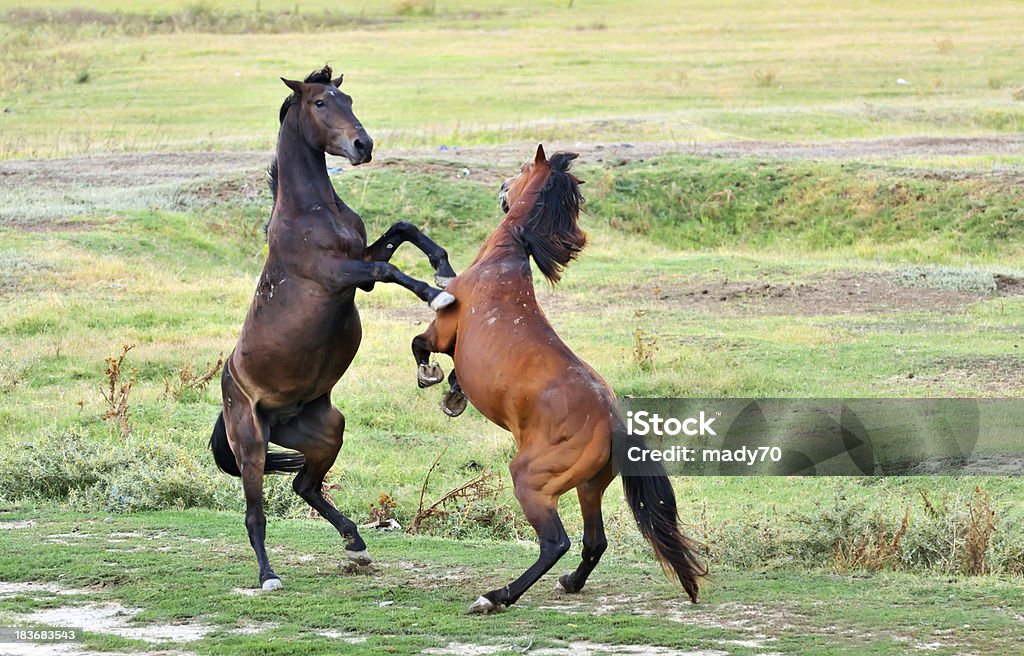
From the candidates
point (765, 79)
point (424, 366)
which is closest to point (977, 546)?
point (424, 366)

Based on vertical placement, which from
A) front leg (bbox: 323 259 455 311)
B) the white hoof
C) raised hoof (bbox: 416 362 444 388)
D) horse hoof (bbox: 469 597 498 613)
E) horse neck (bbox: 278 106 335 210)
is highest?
horse neck (bbox: 278 106 335 210)

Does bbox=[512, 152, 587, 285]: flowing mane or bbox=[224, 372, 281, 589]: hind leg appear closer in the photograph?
bbox=[512, 152, 587, 285]: flowing mane

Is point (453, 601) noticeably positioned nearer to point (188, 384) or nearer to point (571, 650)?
point (571, 650)

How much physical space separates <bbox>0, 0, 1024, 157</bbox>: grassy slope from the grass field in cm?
22

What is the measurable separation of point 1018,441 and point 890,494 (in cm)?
143

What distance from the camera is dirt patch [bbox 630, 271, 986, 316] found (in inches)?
666

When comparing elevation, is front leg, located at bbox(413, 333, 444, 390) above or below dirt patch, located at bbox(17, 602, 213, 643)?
above

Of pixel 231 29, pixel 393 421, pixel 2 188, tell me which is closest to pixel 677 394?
pixel 393 421

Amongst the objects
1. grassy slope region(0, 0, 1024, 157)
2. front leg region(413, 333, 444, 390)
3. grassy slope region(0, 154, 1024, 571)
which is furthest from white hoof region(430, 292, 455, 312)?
grassy slope region(0, 0, 1024, 157)

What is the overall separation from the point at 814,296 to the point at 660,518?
10968 mm

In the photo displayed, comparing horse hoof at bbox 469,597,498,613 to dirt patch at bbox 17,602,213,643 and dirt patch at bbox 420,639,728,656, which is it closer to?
dirt patch at bbox 420,639,728,656

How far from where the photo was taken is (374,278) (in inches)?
299

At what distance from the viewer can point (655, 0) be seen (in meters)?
60.1

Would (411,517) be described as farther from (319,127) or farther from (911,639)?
(911,639)
